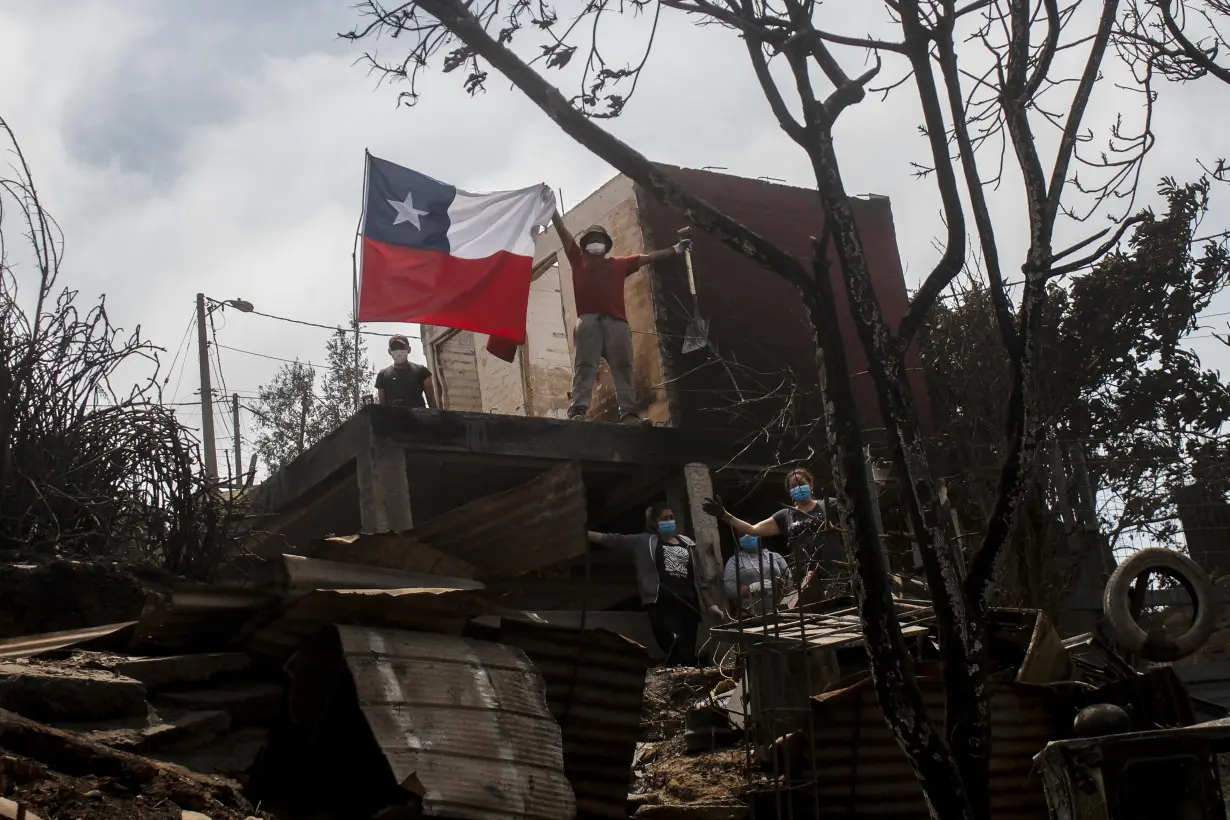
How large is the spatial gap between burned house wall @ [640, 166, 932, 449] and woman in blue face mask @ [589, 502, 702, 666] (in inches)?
99.6

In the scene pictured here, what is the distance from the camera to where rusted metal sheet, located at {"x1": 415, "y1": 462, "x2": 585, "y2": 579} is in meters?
7.11

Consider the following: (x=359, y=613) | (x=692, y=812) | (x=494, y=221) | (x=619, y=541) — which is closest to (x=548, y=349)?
(x=494, y=221)

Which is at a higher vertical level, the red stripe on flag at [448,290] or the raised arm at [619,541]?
the red stripe on flag at [448,290]

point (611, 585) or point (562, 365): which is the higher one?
point (562, 365)

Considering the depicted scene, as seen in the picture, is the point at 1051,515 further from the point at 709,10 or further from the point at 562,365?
the point at 709,10

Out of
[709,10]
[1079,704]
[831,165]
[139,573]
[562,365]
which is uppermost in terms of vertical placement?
[562,365]

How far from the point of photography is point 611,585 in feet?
43.1

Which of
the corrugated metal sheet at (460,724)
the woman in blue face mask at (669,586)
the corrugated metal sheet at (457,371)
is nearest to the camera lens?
the corrugated metal sheet at (460,724)

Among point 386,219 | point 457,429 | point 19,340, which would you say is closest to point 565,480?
point 19,340

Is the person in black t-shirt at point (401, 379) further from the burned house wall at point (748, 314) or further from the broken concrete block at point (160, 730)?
the broken concrete block at point (160, 730)

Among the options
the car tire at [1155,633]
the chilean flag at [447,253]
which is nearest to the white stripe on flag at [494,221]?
the chilean flag at [447,253]

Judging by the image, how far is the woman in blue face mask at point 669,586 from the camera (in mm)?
10336

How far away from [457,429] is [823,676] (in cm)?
438

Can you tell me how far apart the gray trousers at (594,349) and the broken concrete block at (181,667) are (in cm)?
595
